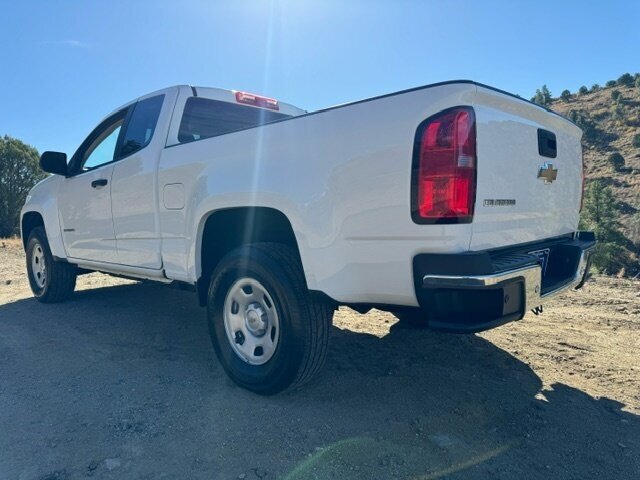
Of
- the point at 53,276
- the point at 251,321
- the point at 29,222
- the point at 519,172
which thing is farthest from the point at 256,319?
the point at 29,222

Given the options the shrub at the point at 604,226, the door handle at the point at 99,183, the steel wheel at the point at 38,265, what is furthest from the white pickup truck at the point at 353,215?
the shrub at the point at 604,226

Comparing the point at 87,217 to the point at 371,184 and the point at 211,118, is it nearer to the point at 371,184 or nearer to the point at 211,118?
the point at 211,118

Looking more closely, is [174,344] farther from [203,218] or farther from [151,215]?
[203,218]

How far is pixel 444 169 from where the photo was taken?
219 cm

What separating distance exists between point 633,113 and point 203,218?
161 feet

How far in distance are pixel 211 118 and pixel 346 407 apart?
279cm

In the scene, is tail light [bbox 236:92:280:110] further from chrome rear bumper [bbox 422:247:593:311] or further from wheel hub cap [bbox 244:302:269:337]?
chrome rear bumper [bbox 422:247:593:311]

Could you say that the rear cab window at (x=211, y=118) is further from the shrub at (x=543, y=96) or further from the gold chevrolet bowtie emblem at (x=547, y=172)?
the shrub at (x=543, y=96)

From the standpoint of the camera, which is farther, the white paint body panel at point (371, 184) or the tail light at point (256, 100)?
the tail light at point (256, 100)

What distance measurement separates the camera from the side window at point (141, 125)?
4.08 metres

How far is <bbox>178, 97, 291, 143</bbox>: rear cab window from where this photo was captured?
406cm

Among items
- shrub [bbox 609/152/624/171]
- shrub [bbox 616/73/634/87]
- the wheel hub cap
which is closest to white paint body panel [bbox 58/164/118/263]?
the wheel hub cap

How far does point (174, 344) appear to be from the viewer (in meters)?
4.09

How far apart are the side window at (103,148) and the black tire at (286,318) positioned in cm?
234
